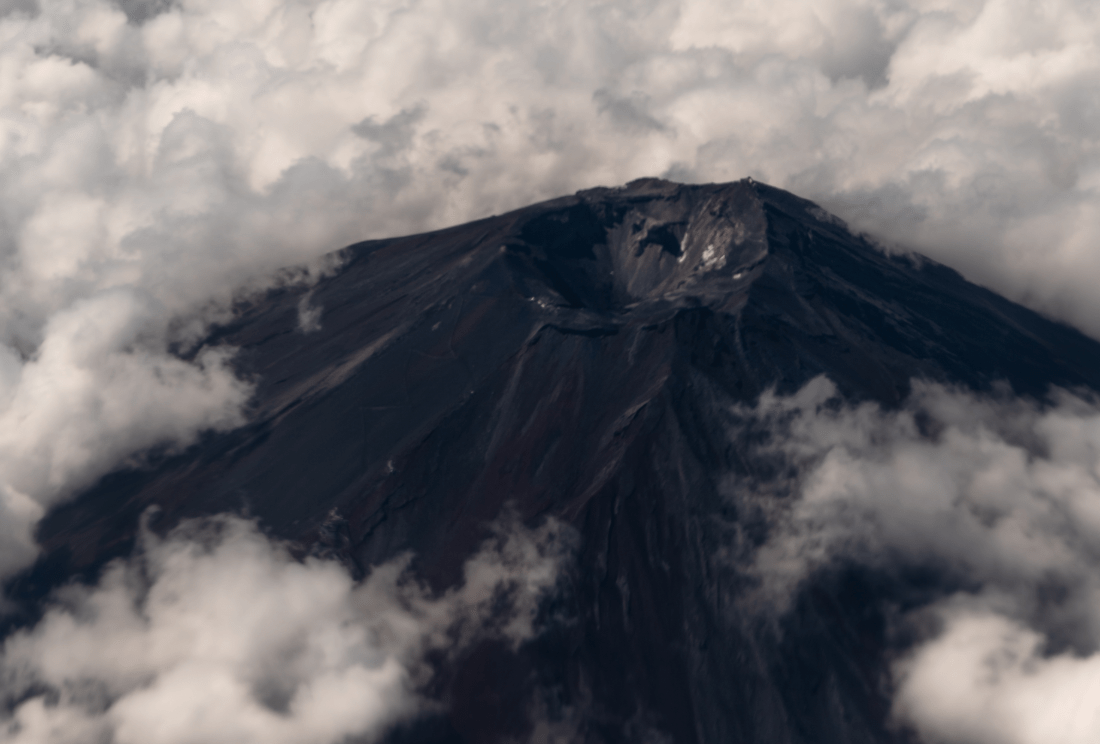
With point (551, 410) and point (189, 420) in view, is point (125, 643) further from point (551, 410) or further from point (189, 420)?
point (551, 410)

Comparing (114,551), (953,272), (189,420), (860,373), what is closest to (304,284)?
(189,420)

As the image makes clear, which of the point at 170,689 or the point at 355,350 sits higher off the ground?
the point at 355,350

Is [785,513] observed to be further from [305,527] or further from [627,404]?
[305,527]

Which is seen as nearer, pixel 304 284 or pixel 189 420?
pixel 189 420

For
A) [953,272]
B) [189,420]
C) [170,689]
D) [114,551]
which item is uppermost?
[953,272]

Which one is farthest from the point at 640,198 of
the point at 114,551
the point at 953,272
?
the point at 114,551

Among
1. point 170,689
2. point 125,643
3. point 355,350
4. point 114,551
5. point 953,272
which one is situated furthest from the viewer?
point 953,272

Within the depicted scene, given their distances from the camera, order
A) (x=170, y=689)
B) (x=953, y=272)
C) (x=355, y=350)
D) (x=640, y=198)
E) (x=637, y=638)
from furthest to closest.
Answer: (x=953, y=272)
(x=640, y=198)
(x=355, y=350)
(x=170, y=689)
(x=637, y=638)
